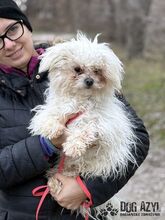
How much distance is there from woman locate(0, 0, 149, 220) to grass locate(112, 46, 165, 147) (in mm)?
5566

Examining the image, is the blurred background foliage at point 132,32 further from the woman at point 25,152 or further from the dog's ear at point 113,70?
the dog's ear at point 113,70

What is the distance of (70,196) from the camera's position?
2986 mm

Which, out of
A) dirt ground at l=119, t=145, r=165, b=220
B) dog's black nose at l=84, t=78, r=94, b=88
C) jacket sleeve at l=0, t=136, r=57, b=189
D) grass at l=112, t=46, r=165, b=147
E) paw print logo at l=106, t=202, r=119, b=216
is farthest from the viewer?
grass at l=112, t=46, r=165, b=147

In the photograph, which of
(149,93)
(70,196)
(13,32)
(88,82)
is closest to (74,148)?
(70,196)

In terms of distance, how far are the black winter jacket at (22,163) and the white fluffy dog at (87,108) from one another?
68 millimetres

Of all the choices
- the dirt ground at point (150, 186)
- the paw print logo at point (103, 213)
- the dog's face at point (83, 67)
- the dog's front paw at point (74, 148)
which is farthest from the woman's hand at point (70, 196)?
the dirt ground at point (150, 186)

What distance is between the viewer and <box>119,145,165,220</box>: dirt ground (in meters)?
6.39

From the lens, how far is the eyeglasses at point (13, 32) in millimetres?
3219

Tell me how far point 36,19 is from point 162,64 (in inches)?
510

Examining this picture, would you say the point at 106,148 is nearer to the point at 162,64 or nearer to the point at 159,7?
the point at 162,64

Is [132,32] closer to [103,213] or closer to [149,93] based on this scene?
[149,93]

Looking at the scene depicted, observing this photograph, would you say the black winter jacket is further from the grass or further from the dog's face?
the grass

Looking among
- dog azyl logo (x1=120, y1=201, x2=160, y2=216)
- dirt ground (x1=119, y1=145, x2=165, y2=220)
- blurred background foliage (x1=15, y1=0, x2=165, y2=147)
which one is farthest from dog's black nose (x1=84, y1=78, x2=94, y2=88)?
dirt ground (x1=119, y1=145, x2=165, y2=220)

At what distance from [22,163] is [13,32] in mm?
845
